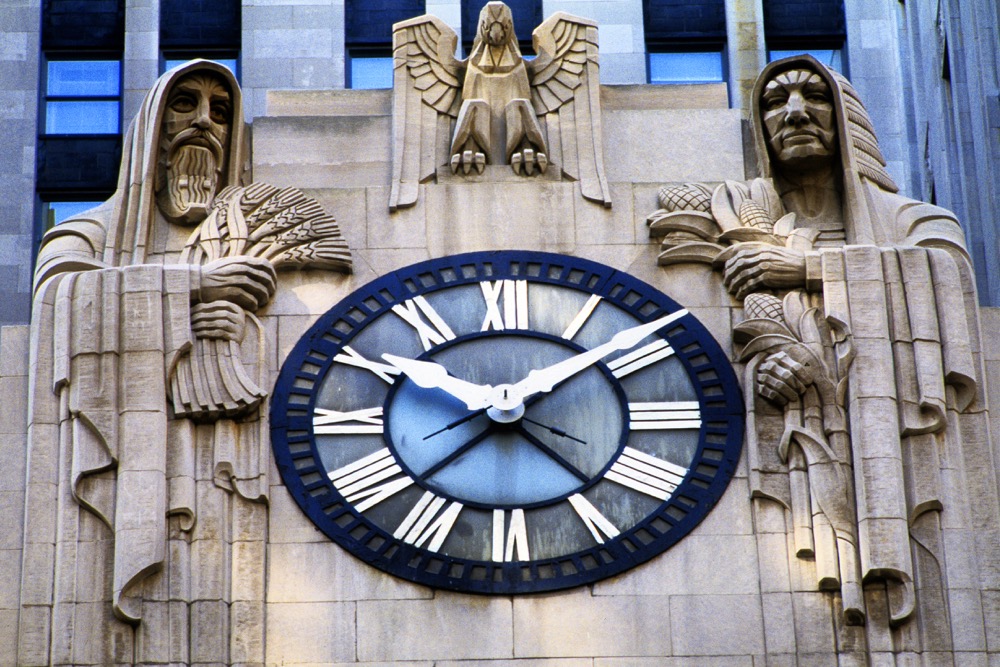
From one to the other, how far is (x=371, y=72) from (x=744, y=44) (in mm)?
4451

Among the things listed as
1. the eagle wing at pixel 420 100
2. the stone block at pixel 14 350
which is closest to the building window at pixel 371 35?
the eagle wing at pixel 420 100

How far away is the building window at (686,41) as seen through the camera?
3659 cm

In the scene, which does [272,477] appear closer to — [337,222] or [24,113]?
[337,222]

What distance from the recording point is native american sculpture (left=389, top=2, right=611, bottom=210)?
2675 centimetres

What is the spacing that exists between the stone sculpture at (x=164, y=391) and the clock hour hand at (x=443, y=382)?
47.5 inches

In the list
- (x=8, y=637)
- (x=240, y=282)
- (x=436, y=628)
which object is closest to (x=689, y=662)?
(x=436, y=628)

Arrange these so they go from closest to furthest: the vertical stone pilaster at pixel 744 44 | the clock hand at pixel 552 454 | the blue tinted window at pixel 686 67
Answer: the clock hand at pixel 552 454, the vertical stone pilaster at pixel 744 44, the blue tinted window at pixel 686 67

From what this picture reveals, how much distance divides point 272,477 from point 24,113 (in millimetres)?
12954

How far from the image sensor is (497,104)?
27.1 metres

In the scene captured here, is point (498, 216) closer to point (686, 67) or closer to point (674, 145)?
point (674, 145)

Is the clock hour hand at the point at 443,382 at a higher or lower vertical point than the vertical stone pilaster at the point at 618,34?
lower

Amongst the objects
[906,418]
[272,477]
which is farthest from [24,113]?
[906,418]

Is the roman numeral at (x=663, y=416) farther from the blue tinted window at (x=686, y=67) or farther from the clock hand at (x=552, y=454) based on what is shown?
the blue tinted window at (x=686, y=67)

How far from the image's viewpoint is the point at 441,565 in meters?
24.5
